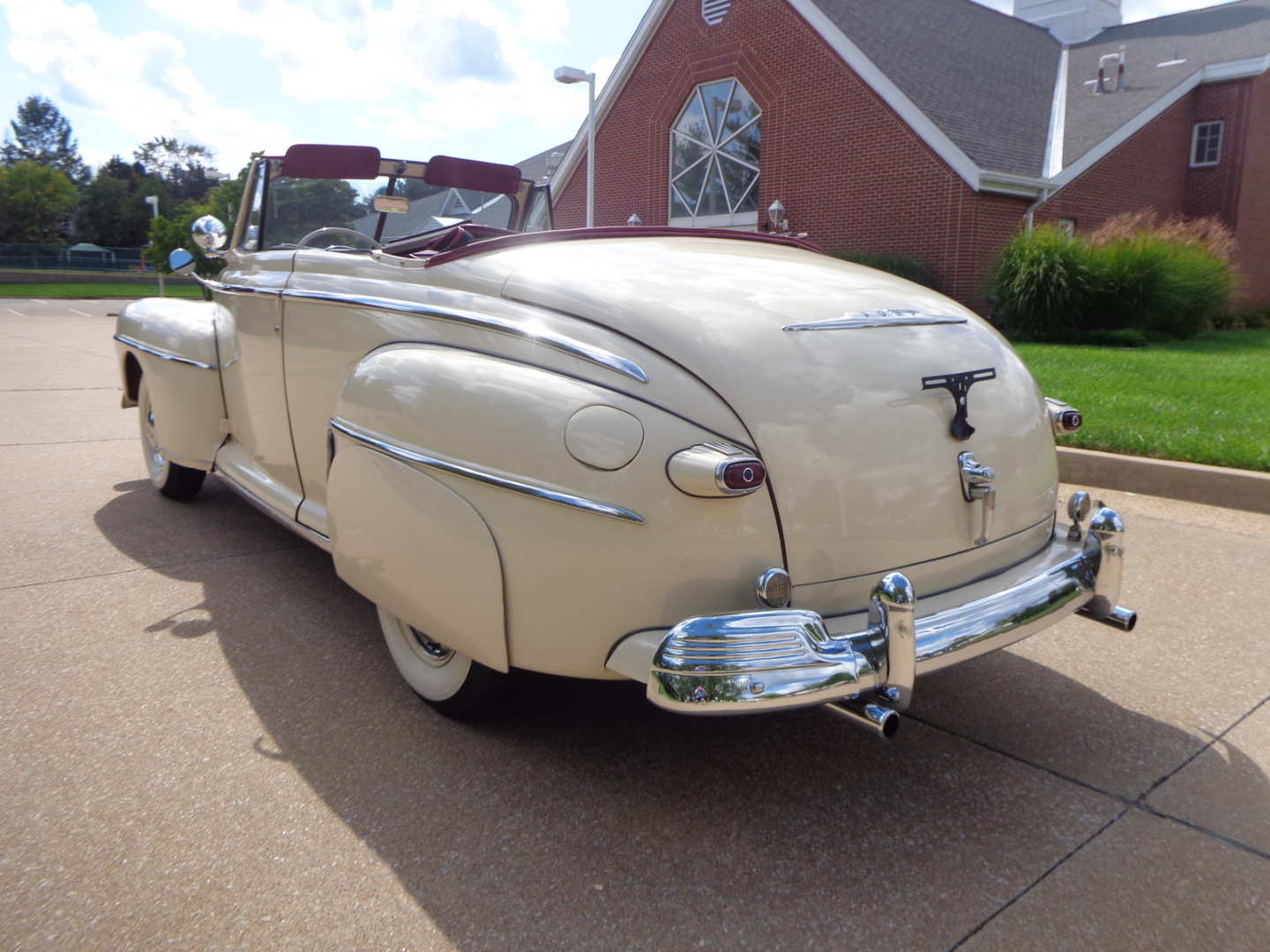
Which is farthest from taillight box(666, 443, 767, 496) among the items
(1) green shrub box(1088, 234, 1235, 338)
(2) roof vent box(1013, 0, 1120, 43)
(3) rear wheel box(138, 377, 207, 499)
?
(2) roof vent box(1013, 0, 1120, 43)

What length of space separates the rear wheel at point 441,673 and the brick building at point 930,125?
1495cm

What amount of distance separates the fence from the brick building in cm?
3177

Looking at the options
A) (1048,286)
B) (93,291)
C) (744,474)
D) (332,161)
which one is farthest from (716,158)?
(93,291)

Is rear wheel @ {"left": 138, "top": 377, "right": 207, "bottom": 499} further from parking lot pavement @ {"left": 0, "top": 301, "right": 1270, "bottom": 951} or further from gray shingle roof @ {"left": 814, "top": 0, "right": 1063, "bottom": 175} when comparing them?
gray shingle roof @ {"left": 814, "top": 0, "right": 1063, "bottom": 175}

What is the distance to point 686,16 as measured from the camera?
2034 centimetres

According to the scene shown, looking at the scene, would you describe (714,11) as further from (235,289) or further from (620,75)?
(235,289)

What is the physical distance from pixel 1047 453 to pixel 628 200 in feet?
65.8

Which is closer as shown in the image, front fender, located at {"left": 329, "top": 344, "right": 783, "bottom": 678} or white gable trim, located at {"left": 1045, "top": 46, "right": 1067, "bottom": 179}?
front fender, located at {"left": 329, "top": 344, "right": 783, "bottom": 678}

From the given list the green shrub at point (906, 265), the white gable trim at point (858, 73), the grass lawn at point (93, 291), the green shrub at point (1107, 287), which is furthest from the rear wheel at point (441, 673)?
the grass lawn at point (93, 291)

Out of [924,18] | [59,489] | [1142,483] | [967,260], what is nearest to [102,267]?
[924,18]

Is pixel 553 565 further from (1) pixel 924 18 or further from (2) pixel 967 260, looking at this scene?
(1) pixel 924 18

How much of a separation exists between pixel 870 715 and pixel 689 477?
2.01 feet

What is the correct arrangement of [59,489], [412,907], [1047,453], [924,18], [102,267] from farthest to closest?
[102,267] < [924,18] < [59,489] < [1047,453] < [412,907]

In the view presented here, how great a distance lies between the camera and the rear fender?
422cm
